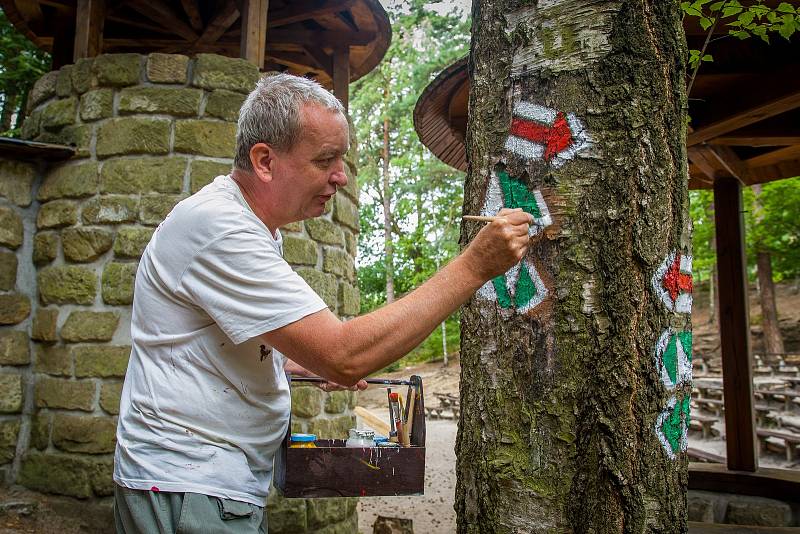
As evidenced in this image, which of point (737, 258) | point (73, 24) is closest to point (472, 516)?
point (737, 258)

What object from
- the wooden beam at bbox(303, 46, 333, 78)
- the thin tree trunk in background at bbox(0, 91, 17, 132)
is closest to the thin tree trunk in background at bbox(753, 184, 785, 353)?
the wooden beam at bbox(303, 46, 333, 78)

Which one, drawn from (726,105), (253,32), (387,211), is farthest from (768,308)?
(253,32)

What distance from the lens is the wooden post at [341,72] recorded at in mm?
5738

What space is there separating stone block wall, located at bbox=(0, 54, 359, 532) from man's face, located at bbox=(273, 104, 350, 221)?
8.14 ft

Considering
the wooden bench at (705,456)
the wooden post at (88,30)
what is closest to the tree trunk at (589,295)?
the wooden post at (88,30)

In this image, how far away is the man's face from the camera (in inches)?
67.1

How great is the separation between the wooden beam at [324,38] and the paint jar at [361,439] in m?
4.21

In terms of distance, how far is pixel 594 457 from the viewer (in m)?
1.56

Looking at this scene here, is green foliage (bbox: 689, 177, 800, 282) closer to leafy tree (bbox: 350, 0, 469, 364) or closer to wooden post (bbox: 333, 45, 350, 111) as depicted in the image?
leafy tree (bbox: 350, 0, 469, 364)

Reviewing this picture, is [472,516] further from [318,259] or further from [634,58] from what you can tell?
[318,259]

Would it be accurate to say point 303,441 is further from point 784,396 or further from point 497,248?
point 784,396

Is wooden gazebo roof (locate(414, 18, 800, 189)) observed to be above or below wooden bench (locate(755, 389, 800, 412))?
above

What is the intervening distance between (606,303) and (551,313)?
132mm

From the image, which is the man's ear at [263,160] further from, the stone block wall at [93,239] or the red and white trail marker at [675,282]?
the stone block wall at [93,239]
